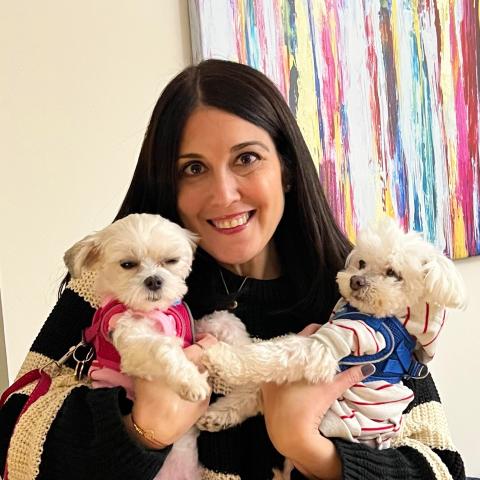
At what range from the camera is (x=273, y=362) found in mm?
1055

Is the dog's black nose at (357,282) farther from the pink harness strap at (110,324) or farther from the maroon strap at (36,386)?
the maroon strap at (36,386)

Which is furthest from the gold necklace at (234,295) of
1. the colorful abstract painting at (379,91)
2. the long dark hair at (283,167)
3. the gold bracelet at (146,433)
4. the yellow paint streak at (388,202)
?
the yellow paint streak at (388,202)

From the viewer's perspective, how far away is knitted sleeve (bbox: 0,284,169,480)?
0.99 m

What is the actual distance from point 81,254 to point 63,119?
31.7 inches

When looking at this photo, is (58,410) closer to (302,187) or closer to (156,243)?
(156,243)

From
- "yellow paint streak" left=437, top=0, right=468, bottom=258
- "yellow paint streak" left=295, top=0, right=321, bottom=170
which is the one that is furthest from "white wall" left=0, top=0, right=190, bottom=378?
"yellow paint streak" left=437, top=0, right=468, bottom=258

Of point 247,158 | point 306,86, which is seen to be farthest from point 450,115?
point 247,158

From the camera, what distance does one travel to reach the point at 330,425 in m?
1.10

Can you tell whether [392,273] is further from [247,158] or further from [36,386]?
[36,386]

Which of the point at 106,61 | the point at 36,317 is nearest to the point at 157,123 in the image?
the point at 106,61

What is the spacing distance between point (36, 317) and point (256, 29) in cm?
114

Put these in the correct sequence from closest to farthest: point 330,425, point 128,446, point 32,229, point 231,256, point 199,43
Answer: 1. point 128,446
2. point 330,425
3. point 231,256
4. point 32,229
5. point 199,43

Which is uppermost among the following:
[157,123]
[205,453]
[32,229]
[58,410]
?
[157,123]

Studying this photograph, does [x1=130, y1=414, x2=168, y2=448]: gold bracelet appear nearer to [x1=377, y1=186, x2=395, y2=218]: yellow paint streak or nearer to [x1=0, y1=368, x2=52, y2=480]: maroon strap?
[x1=0, y1=368, x2=52, y2=480]: maroon strap
